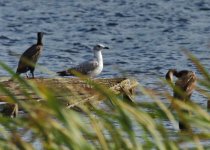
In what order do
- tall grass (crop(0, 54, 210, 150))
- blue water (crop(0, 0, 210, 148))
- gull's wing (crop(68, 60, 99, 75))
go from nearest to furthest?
tall grass (crop(0, 54, 210, 150)) < gull's wing (crop(68, 60, 99, 75)) < blue water (crop(0, 0, 210, 148))

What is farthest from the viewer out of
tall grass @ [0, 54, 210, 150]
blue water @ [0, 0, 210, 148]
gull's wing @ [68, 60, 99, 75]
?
blue water @ [0, 0, 210, 148]

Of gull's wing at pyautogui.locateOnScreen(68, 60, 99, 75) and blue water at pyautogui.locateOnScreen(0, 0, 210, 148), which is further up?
gull's wing at pyautogui.locateOnScreen(68, 60, 99, 75)

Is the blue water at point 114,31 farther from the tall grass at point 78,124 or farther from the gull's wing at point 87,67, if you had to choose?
the tall grass at point 78,124

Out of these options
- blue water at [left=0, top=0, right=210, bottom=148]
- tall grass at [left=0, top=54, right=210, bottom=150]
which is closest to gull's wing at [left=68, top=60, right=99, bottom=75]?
blue water at [left=0, top=0, right=210, bottom=148]

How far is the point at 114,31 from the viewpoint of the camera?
31.5 metres

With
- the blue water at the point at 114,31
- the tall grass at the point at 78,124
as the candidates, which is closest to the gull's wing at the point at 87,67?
the blue water at the point at 114,31

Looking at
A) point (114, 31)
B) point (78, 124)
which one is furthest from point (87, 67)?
point (114, 31)

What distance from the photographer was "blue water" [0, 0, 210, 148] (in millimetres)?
24109

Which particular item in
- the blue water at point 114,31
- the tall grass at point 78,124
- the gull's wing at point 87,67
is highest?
the tall grass at point 78,124

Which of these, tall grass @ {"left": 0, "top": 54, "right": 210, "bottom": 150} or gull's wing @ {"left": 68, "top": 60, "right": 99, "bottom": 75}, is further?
gull's wing @ {"left": 68, "top": 60, "right": 99, "bottom": 75}

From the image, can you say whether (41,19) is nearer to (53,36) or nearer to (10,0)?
(53,36)

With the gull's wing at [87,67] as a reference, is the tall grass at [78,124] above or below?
above

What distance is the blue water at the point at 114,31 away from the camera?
24.1 m

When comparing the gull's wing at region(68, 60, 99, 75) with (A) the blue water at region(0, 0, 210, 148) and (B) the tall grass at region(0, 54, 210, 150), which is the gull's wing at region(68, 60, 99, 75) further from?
(B) the tall grass at region(0, 54, 210, 150)
